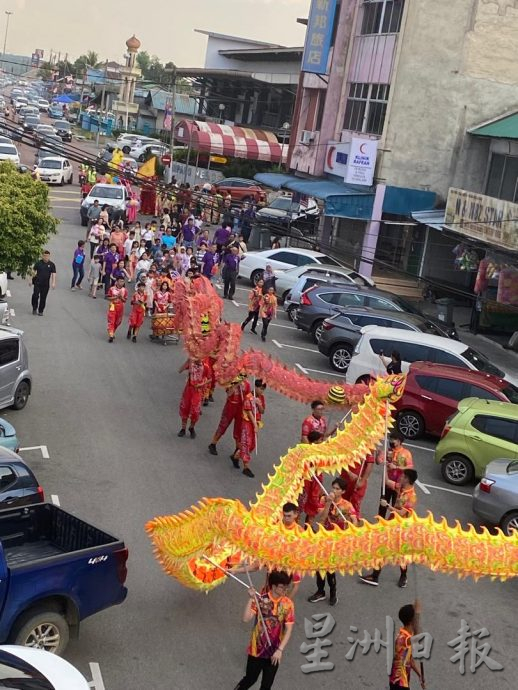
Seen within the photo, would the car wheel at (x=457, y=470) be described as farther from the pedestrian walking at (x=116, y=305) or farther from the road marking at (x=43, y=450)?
the pedestrian walking at (x=116, y=305)

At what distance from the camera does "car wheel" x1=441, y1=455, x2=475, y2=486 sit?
16641 mm

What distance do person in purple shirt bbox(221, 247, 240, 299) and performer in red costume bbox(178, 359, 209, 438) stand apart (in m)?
10.8

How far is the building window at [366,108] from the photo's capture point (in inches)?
1390

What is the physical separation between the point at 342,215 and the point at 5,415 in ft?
62.9

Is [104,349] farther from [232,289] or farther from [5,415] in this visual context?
[232,289]

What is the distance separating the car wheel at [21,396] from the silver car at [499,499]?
777 centimetres

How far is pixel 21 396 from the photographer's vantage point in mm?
17594

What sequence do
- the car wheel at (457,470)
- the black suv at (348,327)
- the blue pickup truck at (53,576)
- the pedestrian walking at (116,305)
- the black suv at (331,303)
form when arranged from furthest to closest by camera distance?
the black suv at (331,303)
the black suv at (348,327)
the pedestrian walking at (116,305)
the car wheel at (457,470)
the blue pickup truck at (53,576)

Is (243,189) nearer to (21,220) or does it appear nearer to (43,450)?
(21,220)

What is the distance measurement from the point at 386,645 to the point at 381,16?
29238 mm

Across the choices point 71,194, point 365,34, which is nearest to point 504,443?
point 365,34

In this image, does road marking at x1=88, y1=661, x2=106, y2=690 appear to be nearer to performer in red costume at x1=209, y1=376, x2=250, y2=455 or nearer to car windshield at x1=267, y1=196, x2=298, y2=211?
performer in red costume at x1=209, y1=376, x2=250, y2=455

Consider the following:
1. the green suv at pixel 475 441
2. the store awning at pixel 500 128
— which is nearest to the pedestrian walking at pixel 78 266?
the store awning at pixel 500 128

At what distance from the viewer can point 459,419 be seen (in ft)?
54.8
